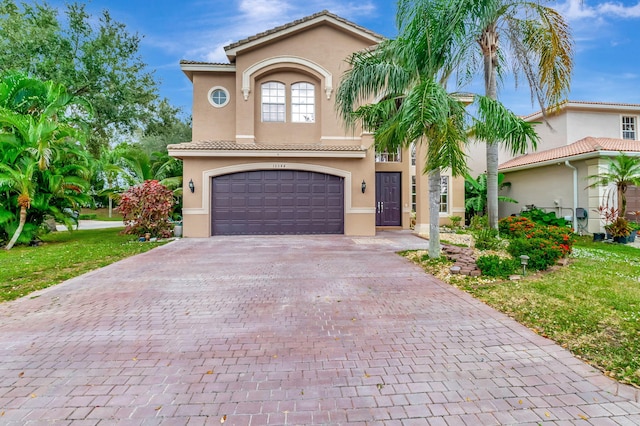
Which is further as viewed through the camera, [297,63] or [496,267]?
[297,63]

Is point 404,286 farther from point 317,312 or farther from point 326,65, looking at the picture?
point 326,65

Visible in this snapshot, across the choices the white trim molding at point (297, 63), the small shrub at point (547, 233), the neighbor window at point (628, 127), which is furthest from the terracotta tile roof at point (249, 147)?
the neighbor window at point (628, 127)

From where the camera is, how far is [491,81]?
369 inches

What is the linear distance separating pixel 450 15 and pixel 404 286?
5946mm

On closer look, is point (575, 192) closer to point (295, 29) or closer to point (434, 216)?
point (434, 216)

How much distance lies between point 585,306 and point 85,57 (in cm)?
2103

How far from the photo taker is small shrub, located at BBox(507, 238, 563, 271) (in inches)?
263

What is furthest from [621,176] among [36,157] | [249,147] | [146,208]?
[36,157]

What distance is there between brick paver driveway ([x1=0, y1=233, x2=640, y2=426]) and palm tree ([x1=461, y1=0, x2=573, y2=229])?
20.9ft

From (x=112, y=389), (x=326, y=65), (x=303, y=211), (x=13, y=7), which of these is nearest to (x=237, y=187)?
(x=303, y=211)

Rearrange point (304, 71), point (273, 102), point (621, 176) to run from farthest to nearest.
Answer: point (273, 102)
point (304, 71)
point (621, 176)

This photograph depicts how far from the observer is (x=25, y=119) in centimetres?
1028

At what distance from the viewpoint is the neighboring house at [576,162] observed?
40.2 ft

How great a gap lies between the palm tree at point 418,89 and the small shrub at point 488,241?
174 centimetres
